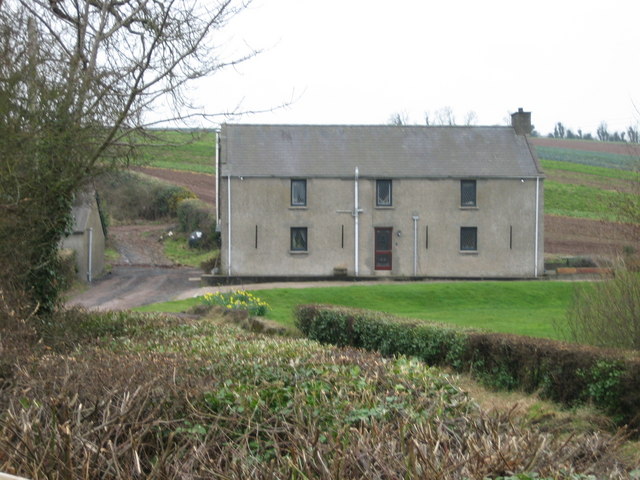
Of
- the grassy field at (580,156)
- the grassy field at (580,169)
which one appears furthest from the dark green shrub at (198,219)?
the grassy field at (580,156)

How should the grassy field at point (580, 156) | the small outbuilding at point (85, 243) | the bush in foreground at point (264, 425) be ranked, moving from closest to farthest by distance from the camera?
the bush in foreground at point (264, 425) → the small outbuilding at point (85, 243) → the grassy field at point (580, 156)

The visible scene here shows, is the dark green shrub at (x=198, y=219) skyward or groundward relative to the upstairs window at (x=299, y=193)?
groundward

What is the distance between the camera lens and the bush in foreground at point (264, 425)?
15.3 feet

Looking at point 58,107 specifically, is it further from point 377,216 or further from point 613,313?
point 377,216

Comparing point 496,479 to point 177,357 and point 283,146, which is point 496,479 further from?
point 283,146

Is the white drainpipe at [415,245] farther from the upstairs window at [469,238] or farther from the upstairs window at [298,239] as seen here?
the upstairs window at [298,239]

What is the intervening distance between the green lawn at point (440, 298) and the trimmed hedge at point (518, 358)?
10.3 m

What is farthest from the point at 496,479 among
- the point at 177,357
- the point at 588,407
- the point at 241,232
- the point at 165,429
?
the point at 241,232

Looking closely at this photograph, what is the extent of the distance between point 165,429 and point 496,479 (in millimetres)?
2930

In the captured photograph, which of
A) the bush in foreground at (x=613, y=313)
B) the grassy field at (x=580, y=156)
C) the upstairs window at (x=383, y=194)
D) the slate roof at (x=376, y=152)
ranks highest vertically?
the grassy field at (x=580, y=156)

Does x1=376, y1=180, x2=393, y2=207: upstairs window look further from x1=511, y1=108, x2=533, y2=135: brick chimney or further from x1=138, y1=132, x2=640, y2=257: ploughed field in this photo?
x1=138, y1=132, x2=640, y2=257: ploughed field

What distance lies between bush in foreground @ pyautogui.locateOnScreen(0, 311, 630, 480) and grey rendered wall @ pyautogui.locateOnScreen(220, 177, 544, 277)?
31635 mm

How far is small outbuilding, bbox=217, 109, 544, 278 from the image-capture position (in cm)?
4053

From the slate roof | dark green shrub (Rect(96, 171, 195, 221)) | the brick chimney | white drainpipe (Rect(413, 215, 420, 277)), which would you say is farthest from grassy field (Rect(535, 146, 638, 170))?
white drainpipe (Rect(413, 215, 420, 277))
